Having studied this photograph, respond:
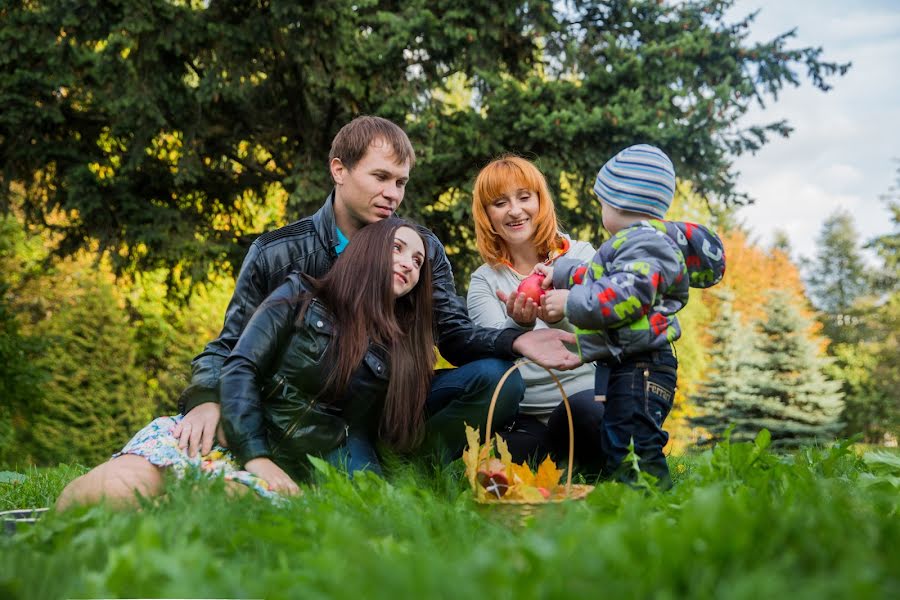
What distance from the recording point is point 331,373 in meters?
2.98

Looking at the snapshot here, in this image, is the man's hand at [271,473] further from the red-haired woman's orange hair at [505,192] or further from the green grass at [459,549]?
the red-haired woman's orange hair at [505,192]

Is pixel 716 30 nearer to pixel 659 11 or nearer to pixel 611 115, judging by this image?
pixel 659 11

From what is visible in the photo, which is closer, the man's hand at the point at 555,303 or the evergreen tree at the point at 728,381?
the man's hand at the point at 555,303

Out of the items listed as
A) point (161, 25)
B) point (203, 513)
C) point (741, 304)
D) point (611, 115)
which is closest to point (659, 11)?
point (611, 115)

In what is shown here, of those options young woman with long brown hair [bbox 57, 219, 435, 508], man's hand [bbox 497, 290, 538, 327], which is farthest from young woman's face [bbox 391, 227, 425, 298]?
man's hand [bbox 497, 290, 538, 327]

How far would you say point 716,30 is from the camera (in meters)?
8.39

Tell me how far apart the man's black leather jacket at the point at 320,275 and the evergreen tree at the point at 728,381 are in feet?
31.8

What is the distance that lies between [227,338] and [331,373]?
1.76 feet

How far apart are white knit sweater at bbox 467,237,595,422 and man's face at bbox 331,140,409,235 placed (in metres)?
0.65

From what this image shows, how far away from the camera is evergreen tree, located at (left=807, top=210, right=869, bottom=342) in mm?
39781

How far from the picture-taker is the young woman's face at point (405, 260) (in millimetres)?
3143

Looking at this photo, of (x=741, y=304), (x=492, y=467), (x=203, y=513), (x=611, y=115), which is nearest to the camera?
(x=203, y=513)

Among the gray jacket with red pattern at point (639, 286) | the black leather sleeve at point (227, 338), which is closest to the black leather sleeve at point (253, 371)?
the black leather sleeve at point (227, 338)

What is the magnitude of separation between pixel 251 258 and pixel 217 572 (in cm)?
229
